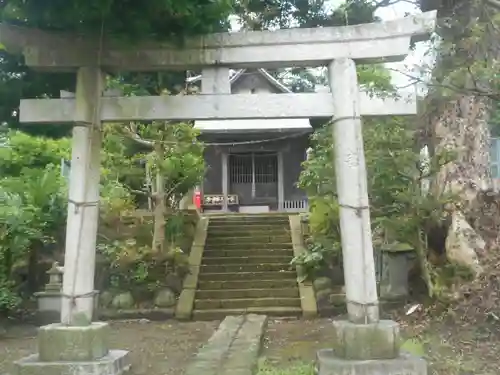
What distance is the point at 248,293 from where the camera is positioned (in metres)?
12.8

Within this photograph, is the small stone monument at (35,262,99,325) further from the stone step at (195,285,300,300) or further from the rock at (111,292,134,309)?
the stone step at (195,285,300,300)

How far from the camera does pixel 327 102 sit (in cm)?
639

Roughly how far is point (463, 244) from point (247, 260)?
20.6ft

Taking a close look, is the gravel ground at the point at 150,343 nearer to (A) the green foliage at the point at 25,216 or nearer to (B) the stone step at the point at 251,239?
(A) the green foliage at the point at 25,216

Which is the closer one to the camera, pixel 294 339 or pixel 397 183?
pixel 294 339

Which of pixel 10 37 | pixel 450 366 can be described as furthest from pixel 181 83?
pixel 450 366

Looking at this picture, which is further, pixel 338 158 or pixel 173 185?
pixel 173 185

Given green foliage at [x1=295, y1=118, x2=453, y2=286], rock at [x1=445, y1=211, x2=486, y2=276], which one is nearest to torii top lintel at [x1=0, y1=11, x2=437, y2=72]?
green foliage at [x1=295, y1=118, x2=453, y2=286]

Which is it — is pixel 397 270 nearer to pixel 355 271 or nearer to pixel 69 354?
pixel 355 271

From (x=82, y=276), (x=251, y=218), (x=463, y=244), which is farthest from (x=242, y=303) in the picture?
(x=82, y=276)

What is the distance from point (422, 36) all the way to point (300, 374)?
12.3ft

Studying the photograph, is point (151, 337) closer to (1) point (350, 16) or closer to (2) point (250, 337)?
(2) point (250, 337)

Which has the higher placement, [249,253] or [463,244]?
[249,253]

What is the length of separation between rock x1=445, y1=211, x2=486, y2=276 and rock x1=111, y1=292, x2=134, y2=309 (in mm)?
6182
